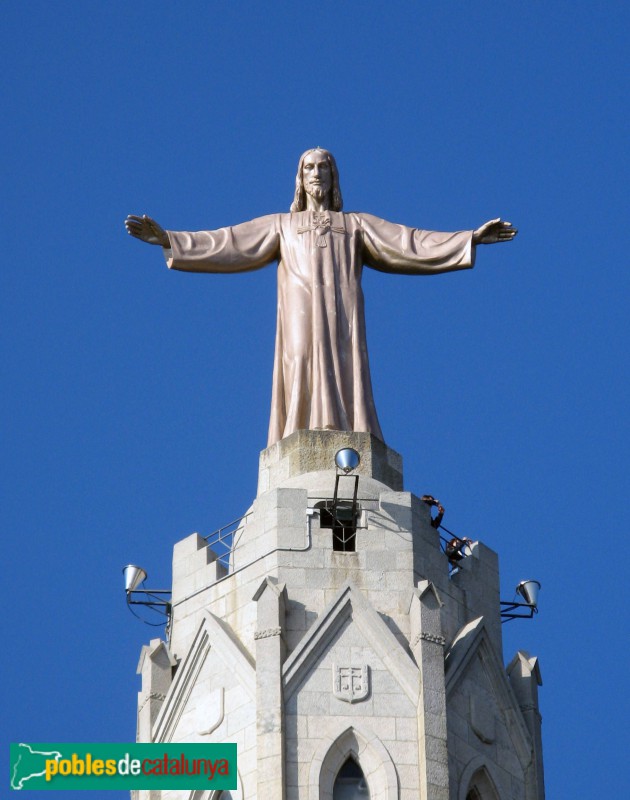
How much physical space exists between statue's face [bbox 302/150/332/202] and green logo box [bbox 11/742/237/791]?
35.7ft

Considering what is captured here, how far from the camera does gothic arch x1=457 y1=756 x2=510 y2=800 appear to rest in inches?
1578

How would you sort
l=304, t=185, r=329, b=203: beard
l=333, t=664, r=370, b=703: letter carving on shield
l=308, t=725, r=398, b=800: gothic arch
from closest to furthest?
l=308, t=725, r=398, b=800: gothic arch < l=333, t=664, r=370, b=703: letter carving on shield < l=304, t=185, r=329, b=203: beard

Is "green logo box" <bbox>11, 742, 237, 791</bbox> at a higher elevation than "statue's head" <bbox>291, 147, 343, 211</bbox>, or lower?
lower

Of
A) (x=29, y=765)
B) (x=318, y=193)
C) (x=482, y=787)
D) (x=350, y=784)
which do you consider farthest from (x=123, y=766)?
(x=318, y=193)

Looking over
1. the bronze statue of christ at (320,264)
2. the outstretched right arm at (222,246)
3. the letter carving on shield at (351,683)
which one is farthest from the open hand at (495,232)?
the letter carving on shield at (351,683)

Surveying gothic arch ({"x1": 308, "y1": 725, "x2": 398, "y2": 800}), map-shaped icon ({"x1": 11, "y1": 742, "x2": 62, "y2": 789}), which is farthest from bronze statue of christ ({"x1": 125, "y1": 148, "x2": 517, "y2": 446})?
map-shaped icon ({"x1": 11, "y1": 742, "x2": 62, "y2": 789})

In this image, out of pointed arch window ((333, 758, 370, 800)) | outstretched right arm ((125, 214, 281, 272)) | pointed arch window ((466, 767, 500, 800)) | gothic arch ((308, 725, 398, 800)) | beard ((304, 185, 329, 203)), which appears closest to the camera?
gothic arch ((308, 725, 398, 800))

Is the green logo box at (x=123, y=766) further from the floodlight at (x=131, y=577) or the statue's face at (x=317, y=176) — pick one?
the statue's face at (x=317, y=176)

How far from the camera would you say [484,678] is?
4128 centimetres

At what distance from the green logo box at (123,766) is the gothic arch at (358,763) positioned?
140 cm

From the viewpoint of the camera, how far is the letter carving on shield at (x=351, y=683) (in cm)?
3956

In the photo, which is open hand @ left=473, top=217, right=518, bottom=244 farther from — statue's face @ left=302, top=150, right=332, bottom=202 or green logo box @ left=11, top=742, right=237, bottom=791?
green logo box @ left=11, top=742, right=237, bottom=791

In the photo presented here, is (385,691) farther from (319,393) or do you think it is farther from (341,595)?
(319,393)

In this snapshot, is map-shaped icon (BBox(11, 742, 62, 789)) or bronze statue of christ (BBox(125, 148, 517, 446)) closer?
map-shaped icon (BBox(11, 742, 62, 789))
